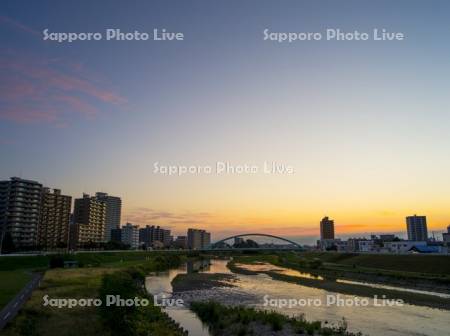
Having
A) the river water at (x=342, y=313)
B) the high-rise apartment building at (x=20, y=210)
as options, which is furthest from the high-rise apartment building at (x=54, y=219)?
the river water at (x=342, y=313)

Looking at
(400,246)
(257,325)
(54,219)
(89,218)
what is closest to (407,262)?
(257,325)

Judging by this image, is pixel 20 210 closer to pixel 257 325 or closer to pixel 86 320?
pixel 86 320

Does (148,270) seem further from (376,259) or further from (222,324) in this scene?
(222,324)

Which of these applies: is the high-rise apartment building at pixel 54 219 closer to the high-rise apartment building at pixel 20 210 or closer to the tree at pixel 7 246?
the high-rise apartment building at pixel 20 210

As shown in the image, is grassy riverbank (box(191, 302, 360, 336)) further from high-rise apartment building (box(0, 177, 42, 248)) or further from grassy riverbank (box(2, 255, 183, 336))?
high-rise apartment building (box(0, 177, 42, 248))

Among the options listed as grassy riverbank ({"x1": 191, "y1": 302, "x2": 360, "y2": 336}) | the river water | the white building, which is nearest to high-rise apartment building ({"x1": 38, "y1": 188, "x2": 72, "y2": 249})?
the river water
